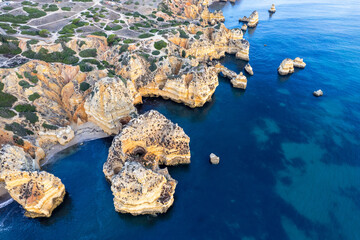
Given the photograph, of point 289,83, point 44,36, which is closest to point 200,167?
point 289,83

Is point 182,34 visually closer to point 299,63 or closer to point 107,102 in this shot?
point 107,102

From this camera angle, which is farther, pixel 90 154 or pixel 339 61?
pixel 339 61

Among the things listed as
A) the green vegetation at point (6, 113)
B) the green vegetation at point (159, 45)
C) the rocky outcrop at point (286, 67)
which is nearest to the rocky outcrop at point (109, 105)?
the green vegetation at point (6, 113)

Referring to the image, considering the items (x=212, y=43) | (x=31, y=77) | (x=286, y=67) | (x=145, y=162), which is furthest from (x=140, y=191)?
(x=212, y=43)

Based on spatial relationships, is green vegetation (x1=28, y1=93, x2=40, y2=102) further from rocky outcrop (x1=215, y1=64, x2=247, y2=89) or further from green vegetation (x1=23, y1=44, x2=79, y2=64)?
rocky outcrop (x1=215, y1=64, x2=247, y2=89)

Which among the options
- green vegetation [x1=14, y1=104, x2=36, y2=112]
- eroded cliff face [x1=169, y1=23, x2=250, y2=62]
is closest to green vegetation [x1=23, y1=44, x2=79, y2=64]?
green vegetation [x1=14, y1=104, x2=36, y2=112]

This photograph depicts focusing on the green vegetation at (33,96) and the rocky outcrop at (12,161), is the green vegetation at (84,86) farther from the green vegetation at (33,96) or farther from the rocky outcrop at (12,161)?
the rocky outcrop at (12,161)

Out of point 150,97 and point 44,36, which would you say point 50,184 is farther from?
point 44,36
